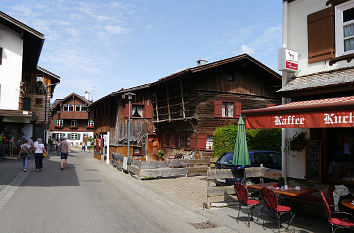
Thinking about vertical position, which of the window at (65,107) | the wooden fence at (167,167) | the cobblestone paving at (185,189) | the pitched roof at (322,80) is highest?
the window at (65,107)

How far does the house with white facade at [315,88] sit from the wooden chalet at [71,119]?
49318 millimetres

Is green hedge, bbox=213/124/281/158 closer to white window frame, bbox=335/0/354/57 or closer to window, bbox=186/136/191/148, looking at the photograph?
window, bbox=186/136/191/148

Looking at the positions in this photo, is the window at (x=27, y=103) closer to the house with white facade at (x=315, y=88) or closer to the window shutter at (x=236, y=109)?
the window shutter at (x=236, y=109)

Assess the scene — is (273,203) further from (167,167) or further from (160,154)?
(160,154)

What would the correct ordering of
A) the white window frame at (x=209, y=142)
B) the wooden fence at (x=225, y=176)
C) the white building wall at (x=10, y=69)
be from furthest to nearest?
the white window frame at (x=209, y=142) < the white building wall at (x=10, y=69) < the wooden fence at (x=225, y=176)

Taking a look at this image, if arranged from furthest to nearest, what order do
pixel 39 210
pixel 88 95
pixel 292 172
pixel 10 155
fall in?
pixel 88 95 < pixel 10 155 < pixel 292 172 < pixel 39 210

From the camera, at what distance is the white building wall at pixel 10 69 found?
20.7 meters

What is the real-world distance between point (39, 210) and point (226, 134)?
1324 cm

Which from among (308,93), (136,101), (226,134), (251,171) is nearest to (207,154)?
(226,134)

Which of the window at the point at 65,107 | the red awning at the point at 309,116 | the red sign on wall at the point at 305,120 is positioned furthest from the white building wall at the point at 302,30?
the window at the point at 65,107

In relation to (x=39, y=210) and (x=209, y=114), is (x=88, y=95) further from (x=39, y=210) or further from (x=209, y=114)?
(x=39, y=210)

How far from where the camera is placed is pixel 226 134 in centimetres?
1945

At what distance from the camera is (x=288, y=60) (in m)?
8.96

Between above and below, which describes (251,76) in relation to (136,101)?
above
